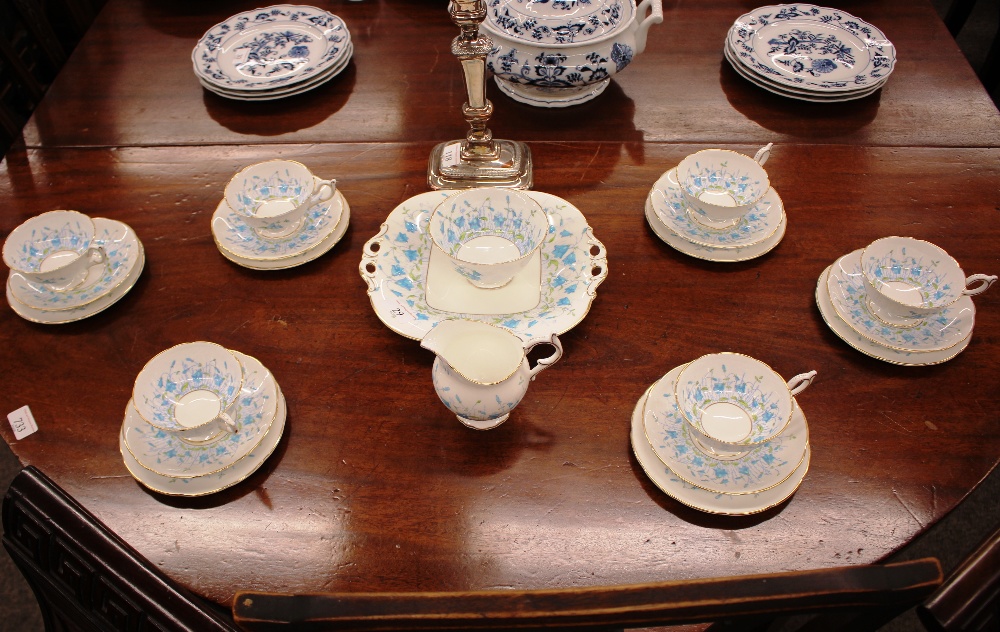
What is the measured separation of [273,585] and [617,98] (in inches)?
41.1

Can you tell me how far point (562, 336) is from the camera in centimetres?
105

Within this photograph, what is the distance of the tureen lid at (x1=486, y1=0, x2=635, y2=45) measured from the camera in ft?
4.24

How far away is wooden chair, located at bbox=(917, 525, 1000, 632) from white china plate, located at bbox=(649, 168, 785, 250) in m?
0.63

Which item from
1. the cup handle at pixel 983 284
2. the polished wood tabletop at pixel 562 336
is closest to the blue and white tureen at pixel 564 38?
the polished wood tabletop at pixel 562 336

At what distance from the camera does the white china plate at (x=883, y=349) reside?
1.00 meters

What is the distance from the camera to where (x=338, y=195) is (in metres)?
1.22

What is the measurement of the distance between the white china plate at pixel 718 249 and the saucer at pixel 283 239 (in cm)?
51

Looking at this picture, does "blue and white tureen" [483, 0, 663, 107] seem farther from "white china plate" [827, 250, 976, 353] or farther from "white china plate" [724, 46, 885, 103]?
"white china plate" [827, 250, 976, 353]

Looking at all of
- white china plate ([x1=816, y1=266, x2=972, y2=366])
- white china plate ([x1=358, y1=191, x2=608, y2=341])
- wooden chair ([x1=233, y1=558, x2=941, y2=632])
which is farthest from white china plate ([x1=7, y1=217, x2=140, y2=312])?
white china plate ([x1=816, y1=266, x2=972, y2=366])

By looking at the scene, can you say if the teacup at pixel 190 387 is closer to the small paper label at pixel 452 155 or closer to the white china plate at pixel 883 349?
the small paper label at pixel 452 155

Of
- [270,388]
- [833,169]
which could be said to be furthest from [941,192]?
[270,388]

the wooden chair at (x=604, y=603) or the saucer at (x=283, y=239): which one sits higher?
the wooden chair at (x=604, y=603)

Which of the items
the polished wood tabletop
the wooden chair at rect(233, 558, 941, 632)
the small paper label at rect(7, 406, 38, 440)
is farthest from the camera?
the small paper label at rect(7, 406, 38, 440)

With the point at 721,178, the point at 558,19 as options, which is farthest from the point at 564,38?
the point at 721,178
